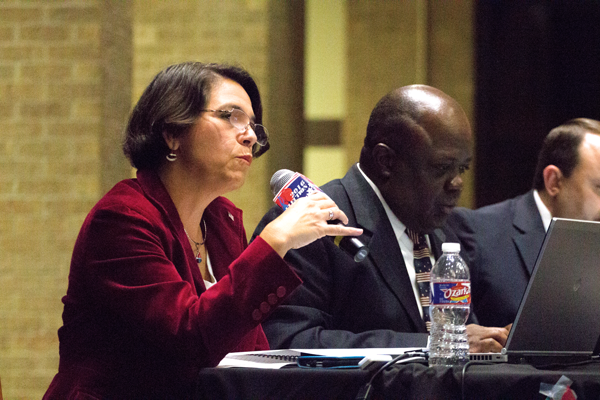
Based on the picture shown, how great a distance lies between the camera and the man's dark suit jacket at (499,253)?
2854 millimetres

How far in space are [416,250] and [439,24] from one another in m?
2.87

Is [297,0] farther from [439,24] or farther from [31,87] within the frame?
[31,87]


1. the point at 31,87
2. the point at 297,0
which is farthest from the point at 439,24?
the point at 31,87

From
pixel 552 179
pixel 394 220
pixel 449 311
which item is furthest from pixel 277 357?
pixel 552 179

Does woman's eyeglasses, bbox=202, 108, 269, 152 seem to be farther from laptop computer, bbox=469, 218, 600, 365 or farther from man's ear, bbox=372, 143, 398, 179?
laptop computer, bbox=469, 218, 600, 365

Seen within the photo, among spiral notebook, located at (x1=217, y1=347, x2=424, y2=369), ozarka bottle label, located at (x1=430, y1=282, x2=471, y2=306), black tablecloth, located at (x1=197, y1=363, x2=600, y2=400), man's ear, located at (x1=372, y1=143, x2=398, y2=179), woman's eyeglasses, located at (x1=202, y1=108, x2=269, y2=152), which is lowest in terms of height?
spiral notebook, located at (x1=217, y1=347, x2=424, y2=369)

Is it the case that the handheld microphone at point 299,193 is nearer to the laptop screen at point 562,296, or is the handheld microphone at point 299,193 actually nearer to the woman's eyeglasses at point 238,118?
the woman's eyeglasses at point 238,118

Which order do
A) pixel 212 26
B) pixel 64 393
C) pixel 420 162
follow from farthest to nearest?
1. pixel 212 26
2. pixel 420 162
3. pixel 64 393

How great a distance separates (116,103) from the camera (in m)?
3.72

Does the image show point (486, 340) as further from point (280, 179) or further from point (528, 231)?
point (528, 231)

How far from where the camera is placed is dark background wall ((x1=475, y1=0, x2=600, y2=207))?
476 centimetres

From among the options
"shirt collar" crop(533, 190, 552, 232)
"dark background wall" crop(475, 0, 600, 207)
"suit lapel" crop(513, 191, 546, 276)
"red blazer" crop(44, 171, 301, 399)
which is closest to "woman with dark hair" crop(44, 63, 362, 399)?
"red blazer" crop(44, 171, 301, 399)

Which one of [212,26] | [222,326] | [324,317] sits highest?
[212,26]

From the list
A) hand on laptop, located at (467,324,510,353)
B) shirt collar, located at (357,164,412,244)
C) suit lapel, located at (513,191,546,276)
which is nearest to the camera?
hand on laptop, located at (467,324,510,353)
